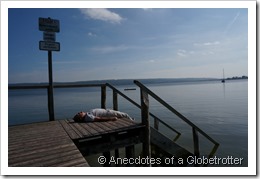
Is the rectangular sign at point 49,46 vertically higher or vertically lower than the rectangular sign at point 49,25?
lower

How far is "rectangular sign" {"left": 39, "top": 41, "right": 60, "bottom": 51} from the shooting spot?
256 inches

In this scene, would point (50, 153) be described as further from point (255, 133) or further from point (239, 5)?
point (239, 5)

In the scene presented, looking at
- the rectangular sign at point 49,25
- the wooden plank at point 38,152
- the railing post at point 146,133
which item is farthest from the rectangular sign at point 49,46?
the wooden plank at point 38,152

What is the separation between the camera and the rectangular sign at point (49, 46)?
651 cm

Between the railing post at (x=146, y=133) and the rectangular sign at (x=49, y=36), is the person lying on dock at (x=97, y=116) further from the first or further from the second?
the rectangular sign at (x=49, y=36)

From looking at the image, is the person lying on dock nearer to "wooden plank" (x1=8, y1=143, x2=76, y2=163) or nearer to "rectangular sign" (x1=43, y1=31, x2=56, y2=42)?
"wooden plank" (x1=8, y1=143, x2=76, y2=163)

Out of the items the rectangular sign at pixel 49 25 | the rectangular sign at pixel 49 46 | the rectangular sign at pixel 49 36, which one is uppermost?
the rectangular sign at pixel 49 25

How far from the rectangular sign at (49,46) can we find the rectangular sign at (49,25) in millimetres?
437

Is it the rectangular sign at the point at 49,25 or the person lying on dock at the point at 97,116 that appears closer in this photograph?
the person lying on dock at the point at 97,116

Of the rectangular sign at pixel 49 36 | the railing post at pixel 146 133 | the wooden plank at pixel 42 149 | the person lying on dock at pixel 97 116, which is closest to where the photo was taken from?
the wooden plank at pixel 42 149

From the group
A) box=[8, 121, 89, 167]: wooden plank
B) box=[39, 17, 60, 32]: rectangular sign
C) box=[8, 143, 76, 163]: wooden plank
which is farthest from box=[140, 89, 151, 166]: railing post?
box=[39, 17, 60, 32]: rectangular sign

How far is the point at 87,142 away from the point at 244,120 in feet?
46.6

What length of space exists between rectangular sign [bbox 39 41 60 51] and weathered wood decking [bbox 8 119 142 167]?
2449 millimetres

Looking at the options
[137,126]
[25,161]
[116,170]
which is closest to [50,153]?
[25,161]
